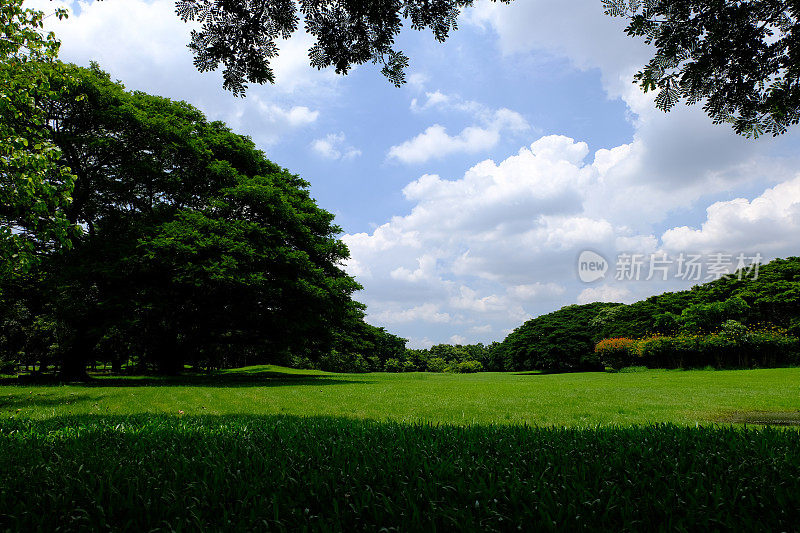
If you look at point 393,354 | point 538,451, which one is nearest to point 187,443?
point 538,451

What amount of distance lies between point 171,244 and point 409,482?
19.8 metres

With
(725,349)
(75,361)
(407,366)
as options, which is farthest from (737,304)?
(75,361)

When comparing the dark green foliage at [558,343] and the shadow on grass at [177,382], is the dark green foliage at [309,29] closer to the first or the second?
the shadow on grass at [177,382]

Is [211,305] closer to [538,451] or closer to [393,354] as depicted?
[538,451]

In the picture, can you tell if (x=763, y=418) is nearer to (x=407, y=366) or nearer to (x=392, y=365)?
(x=392, y=365)

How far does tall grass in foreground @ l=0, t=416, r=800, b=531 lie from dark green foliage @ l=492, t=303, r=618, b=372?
2177 inches

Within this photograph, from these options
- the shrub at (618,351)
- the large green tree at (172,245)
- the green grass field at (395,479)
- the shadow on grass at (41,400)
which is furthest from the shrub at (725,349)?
the shadow on grass at (41,400)

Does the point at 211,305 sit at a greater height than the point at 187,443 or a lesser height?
greater

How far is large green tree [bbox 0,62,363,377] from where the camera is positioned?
2058cm

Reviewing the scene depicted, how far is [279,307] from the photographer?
24078 mm

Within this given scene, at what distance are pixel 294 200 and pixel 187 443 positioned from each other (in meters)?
22.1

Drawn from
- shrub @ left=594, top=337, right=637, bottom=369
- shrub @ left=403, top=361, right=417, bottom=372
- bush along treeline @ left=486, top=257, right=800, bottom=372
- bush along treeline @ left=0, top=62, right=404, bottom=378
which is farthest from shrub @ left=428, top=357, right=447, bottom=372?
bush along treeline @ left=0, top=62, right=404, bottom=378

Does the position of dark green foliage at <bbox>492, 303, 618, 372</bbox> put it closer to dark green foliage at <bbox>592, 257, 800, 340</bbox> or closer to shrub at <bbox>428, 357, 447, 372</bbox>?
dark green foliage at <bbox>592, 257, 800, 340</bbox>

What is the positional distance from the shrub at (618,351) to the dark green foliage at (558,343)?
1311 centimetres
